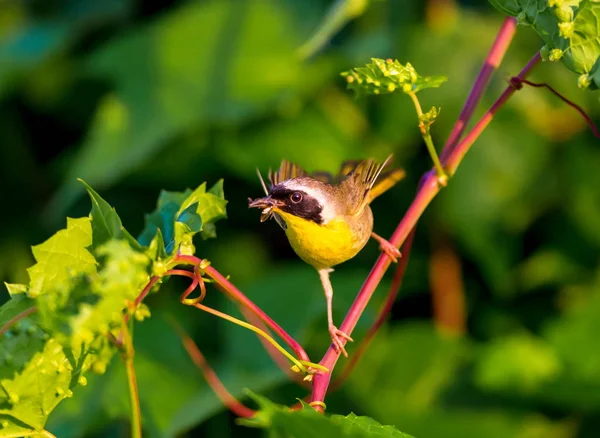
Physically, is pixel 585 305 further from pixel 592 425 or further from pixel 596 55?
pixel 596 55

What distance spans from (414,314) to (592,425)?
50 cm

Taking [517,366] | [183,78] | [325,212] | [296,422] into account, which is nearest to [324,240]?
[325,212]

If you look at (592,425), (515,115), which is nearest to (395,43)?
(515,115)

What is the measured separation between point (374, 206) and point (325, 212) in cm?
122

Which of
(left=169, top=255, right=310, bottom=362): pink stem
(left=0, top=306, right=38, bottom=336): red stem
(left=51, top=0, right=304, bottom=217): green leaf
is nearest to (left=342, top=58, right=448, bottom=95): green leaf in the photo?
(left=169, top=255, right=310, bottom=362): pink stem

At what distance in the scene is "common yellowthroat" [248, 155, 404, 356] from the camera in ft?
2.52

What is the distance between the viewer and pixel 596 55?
0.66 metres

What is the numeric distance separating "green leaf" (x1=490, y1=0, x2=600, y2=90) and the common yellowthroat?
6.8 inches

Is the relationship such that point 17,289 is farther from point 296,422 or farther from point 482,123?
point 482,123

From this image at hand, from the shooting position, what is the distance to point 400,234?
27.5 inches

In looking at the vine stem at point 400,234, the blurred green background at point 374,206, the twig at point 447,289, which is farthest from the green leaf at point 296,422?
the twig at point 447,289

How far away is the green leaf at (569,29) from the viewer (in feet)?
2.09

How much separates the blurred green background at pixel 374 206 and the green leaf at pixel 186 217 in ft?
3.02

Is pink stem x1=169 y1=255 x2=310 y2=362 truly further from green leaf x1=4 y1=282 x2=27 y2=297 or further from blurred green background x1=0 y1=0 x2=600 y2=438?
blurred green background x1=0 y1=0 x2=600 y2=438
